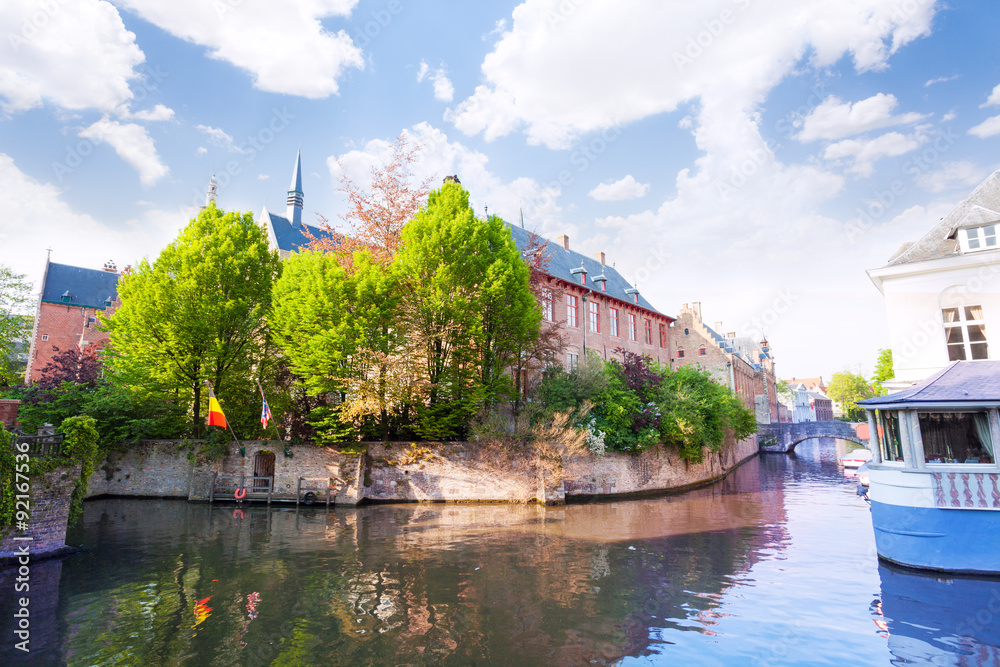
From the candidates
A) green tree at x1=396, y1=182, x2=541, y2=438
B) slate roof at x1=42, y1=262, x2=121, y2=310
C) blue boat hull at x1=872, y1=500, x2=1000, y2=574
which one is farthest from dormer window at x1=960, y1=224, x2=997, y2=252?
slate roof at x1=42, y1=262, x2=121, y2=310

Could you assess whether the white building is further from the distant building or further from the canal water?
the distant building

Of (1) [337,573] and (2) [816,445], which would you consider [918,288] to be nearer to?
(1) [337,573]

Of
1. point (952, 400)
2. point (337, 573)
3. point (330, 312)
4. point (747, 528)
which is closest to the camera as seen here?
point (952, 400)

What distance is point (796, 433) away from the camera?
4412cm

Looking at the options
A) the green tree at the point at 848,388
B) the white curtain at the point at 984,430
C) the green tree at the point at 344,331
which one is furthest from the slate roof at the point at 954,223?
the green tree at the point at 848,388

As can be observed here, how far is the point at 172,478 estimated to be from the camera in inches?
821

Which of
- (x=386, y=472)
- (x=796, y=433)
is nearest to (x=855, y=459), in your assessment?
(x=796, y=433)

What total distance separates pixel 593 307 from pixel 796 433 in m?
25.8

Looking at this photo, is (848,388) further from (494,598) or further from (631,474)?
(494,598)

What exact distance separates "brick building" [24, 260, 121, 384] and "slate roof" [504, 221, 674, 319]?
29.0m

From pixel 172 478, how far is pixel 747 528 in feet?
73.8

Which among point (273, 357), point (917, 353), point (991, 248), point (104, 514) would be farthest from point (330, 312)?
point (991, 248)

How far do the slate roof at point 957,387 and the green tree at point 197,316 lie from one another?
2139cm

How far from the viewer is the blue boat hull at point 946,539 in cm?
916
